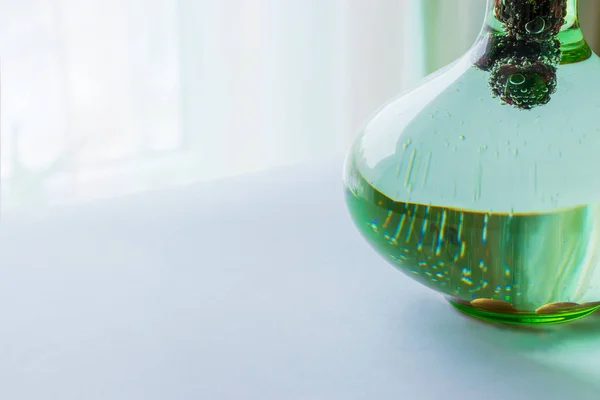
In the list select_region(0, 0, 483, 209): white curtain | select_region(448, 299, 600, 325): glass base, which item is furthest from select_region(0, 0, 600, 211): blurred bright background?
select_region(448, 299, 600, 325): glass base

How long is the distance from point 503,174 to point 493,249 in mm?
41

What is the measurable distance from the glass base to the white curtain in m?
0.92

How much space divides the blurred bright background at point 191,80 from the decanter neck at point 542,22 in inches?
31.8

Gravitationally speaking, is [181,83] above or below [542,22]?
below

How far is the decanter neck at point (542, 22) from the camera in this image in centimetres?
45

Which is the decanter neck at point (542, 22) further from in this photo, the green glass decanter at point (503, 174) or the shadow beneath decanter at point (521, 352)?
the shadow beneath decanter at point (521, 352)

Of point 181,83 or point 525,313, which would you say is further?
point 181,83

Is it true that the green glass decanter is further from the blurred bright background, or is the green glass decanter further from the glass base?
the blurred bright background

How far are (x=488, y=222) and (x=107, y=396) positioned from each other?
0.74ft

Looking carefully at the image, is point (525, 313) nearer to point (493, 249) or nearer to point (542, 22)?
point (493, 249)

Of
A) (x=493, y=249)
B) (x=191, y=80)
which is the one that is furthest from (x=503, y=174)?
(x=191, y=80)

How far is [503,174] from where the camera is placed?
17.1 inches

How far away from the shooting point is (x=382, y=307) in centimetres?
53

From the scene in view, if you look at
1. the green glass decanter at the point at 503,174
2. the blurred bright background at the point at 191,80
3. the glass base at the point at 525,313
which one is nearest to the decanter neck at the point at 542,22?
the green glass decanter at the point at 503,174
